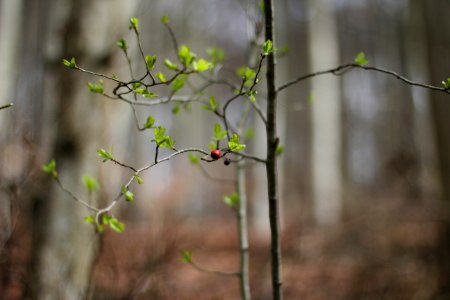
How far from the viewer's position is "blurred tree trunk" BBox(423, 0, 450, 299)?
3514 mm

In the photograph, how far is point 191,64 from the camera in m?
0.96

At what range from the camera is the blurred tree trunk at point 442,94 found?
3514 millimetres

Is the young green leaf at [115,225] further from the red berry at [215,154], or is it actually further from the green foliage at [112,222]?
the red berry at [215,154]

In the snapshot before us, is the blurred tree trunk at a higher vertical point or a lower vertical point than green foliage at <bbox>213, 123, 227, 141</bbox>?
higher

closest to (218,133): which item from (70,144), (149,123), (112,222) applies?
(149,123)

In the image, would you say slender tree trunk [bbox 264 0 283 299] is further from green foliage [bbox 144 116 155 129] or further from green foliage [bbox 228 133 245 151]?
green foliage [bbox 144 116 155 129]

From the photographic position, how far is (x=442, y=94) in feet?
12.1

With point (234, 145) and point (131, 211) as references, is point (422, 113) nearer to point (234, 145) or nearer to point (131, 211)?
point (131, 211)

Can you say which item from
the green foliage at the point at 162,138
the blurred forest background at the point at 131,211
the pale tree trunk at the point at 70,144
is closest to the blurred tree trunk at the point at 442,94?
the blurred forest background at the point at 131,211

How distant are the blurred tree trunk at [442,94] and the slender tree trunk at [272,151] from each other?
3.00m

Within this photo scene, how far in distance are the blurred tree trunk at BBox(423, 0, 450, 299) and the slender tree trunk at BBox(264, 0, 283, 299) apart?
3000 mm

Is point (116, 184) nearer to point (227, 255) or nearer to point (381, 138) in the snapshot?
point (227, 255)

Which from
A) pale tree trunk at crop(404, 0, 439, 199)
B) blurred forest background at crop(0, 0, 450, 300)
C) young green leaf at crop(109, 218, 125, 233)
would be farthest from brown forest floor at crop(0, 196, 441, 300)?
young green leaf at crop(109, 218, 125, 233)

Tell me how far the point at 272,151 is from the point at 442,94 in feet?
11.4
